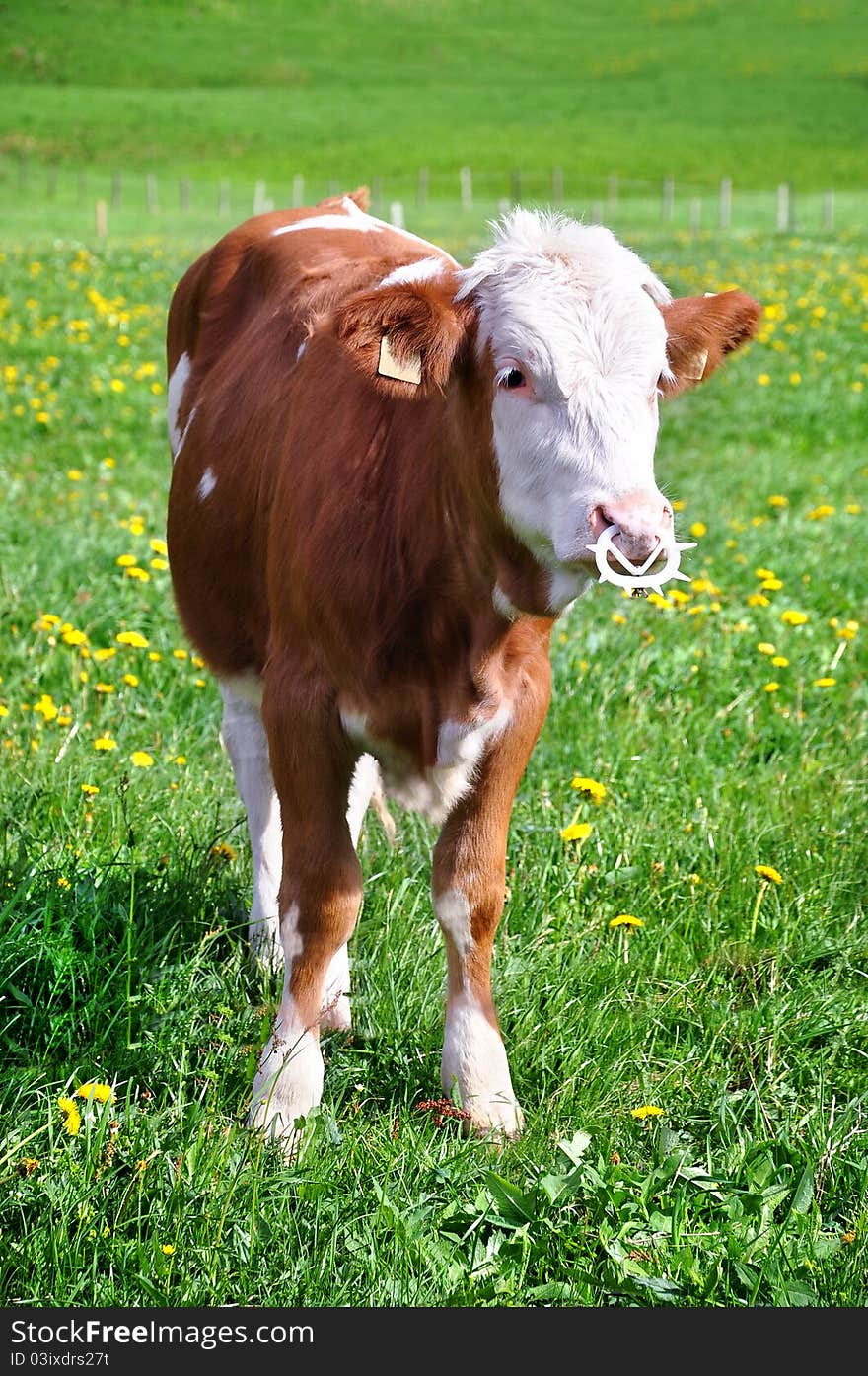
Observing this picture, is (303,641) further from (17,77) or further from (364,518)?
(17,77)

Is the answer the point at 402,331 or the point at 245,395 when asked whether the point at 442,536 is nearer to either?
the point at 402,331

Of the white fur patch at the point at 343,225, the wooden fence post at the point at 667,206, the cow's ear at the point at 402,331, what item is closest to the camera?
the cow's ear at the point at 402,331

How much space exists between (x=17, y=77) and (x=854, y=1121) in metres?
58.3

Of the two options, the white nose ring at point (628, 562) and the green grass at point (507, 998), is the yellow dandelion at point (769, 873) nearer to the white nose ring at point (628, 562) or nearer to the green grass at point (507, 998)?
the green grass at point (507, 998)

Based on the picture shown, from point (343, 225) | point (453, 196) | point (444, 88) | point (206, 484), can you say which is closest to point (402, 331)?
point (206, 484)

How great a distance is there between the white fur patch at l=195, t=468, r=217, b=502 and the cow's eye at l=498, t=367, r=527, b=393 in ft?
5.13

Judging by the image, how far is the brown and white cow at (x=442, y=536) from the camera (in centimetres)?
260

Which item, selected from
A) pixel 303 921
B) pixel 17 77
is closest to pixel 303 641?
pixel 303 921

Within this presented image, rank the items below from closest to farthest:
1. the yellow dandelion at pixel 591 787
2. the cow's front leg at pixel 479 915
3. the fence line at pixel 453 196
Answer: the cow's front leg at pixel 479 915, the yellow dandelion at pixel 591 787, the fence line at pixel 453 196

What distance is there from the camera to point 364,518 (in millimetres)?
3094

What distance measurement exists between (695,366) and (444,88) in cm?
6829

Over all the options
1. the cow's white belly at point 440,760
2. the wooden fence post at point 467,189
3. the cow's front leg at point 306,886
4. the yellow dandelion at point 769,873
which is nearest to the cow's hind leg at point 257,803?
the cow's front leg at point 306,886

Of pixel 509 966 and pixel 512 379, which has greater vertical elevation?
pixel 512 379

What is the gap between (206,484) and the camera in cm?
411
